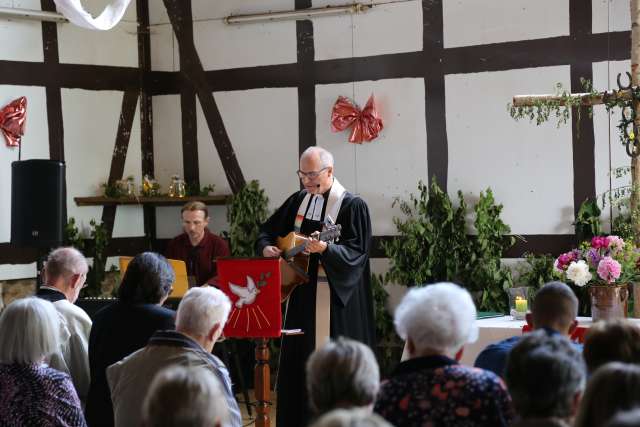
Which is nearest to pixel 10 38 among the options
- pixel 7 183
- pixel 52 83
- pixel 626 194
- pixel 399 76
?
pixel 52 83

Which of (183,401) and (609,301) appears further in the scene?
(609,301)

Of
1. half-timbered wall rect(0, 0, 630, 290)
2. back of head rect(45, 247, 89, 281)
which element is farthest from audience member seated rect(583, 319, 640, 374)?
half-timbered wall rect(0, 0, 630, 290)

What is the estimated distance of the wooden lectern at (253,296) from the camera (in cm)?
470

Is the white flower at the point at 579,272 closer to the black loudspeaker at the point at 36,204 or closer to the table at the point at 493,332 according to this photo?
the table at the point at 493,332

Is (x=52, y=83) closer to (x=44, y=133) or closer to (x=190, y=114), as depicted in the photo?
(x=44, y=133)

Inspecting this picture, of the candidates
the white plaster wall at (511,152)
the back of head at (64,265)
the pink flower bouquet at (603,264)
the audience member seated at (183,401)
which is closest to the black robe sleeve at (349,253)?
the pink flower bouquet at (603,264)

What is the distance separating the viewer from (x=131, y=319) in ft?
12.7

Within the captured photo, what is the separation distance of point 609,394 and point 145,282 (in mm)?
2210

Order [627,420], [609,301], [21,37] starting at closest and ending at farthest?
[627,420], [609,301], [21,37]

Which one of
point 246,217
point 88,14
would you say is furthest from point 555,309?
point 246,217

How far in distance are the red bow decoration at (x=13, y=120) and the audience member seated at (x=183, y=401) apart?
5.87 m

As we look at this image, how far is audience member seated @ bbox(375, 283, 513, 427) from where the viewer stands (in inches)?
103

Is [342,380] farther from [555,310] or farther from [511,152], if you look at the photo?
[511,152]

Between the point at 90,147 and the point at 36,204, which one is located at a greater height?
the point at 90,147
